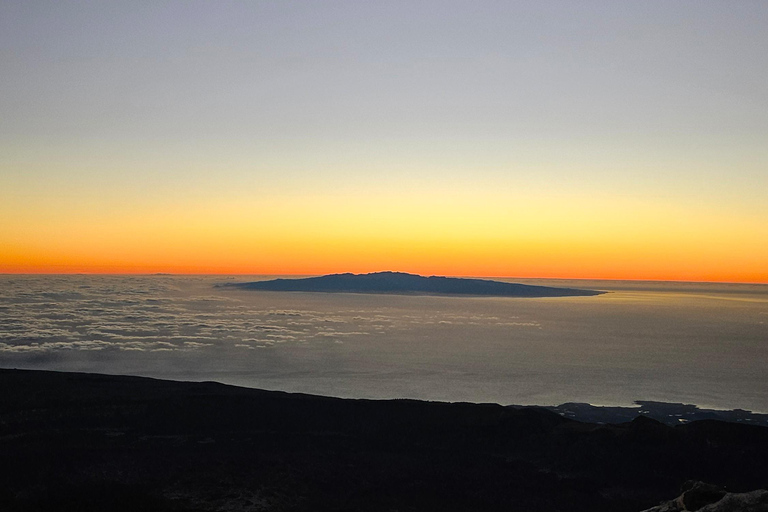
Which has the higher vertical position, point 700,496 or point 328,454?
point 700,496

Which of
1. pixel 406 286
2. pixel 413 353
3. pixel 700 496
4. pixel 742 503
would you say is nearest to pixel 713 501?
pixel 700 496

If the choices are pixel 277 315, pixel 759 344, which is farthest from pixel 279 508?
pixel 277 315

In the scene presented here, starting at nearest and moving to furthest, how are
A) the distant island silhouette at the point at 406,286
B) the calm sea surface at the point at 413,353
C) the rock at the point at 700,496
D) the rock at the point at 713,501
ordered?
the rock at the point at 713,501
the rock at the point at 700,496
the calm sea surface at the point at 413,353
the distant island silhouette at the point at 406,286

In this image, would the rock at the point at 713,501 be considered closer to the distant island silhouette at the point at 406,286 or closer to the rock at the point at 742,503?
the rock at the point at 742,503

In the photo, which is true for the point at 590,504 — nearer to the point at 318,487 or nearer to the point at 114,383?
the point at 318,487

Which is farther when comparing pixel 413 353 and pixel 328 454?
pixel 413 353

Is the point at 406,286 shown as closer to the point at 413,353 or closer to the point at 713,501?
the point at 413,353

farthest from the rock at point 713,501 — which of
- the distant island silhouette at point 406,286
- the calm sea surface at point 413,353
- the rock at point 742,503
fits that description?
the distant island silhouette at point 406,286
